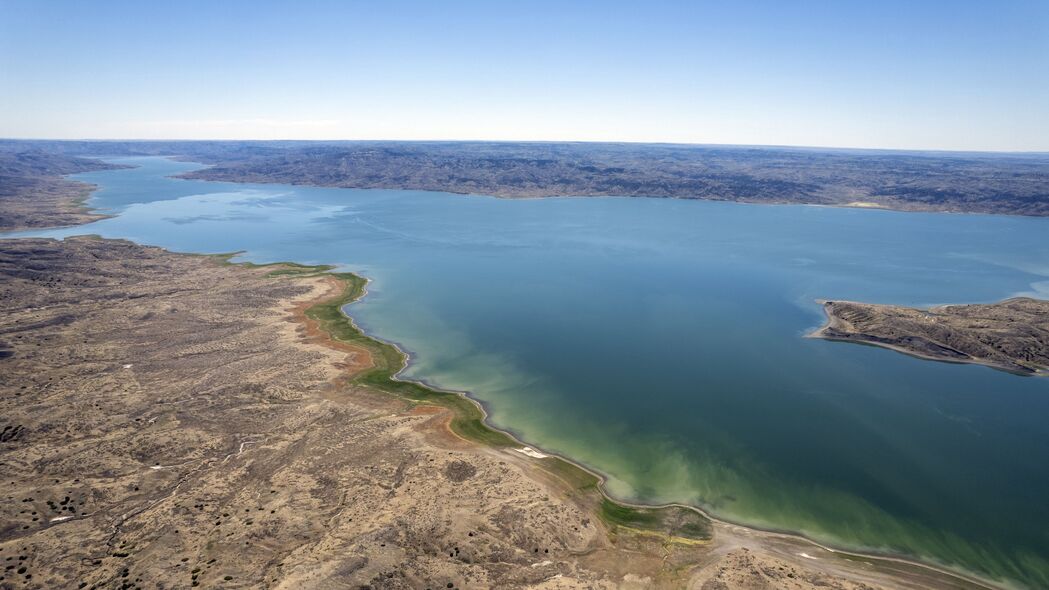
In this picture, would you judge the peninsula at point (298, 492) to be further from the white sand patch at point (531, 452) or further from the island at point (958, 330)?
the island at point (958, 330)

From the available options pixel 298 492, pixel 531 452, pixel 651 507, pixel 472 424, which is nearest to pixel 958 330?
pixel 651 507

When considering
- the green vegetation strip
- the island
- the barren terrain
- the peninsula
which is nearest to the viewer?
the barren terrain

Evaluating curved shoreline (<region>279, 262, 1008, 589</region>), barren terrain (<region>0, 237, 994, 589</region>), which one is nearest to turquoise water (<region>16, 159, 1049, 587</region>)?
curved shoreline (<region>279, 262, 1008, 589</region>)

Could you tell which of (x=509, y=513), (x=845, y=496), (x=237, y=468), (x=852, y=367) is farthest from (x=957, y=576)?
(x=237, y=468)

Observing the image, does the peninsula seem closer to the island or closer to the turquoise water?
the turquoise water

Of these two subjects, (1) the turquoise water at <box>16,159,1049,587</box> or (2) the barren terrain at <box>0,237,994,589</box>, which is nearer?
(2) the barren terrain at <box>0,237,994,589</box>

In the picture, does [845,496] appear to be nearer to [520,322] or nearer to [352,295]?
[520,322]

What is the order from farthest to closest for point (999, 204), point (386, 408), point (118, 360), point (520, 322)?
point (999, 204) → point (520, 322) → point (118, 360) → point (386, 408)
